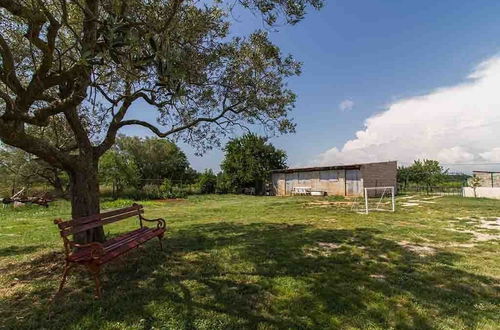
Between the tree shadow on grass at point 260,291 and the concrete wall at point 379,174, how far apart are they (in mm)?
20947

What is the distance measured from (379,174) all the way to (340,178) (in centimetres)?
353

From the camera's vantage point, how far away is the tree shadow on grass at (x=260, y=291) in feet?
11.7

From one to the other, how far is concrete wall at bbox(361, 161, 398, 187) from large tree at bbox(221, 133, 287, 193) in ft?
38.0

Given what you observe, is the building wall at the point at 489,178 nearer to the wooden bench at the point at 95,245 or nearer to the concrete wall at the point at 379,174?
the concrete wall at the point at 379,174

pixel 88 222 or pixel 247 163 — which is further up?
pixel 247 163

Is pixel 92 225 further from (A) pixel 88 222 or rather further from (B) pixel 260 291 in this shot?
(B) pixel 260 291

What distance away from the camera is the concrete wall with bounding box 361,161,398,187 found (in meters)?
26.7

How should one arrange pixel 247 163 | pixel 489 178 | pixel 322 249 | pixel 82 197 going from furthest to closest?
pixel 247 163, pixel 489 178, pixel 322 249, pixel 82 197

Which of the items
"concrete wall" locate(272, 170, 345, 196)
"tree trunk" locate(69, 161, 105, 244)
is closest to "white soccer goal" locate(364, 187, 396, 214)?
"concrete wall" locate(272, 170, 345, 196)

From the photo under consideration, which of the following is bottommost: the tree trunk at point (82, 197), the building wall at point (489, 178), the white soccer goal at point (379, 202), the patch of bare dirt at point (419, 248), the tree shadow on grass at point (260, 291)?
the tree shadow on grass at point (260, 291)

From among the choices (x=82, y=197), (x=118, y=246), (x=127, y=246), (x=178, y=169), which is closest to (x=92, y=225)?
(x=118, y=246)

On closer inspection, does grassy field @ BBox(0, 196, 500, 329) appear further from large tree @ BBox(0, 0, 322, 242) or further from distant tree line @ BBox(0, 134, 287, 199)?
distant tree line @ BBox(0, 134, 287, 199)

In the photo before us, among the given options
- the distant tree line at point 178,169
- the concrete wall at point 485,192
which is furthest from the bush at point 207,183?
the concrete wall at point 485,192

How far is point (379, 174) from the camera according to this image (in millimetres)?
28031
